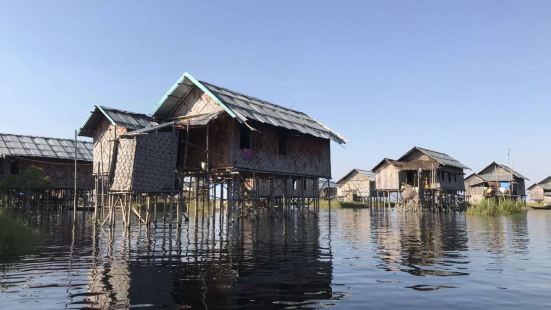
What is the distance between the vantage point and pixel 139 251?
45.8 feet

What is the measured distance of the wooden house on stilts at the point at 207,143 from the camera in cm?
1845

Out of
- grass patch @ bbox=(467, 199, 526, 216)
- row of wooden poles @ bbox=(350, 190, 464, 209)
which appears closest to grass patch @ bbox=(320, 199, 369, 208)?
row of wooden poles @ bbox=(350, 190, 464, 209)

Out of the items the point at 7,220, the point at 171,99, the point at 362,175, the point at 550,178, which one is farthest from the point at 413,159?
the point at 7,220

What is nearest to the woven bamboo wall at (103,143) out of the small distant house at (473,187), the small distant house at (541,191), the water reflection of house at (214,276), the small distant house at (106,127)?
the small distant house at (106,127)

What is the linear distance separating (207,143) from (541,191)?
64.0 m

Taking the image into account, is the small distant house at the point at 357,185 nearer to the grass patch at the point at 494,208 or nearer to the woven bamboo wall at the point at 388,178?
the woven bamboo wall at the point at 388,178

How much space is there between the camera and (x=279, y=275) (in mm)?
9852

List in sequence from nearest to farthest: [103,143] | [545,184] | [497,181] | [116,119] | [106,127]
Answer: [116,119], [106,127], [103,143], [497,181], [545,184]

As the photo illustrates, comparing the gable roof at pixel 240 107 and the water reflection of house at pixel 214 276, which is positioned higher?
the gable roof at pixel 240 107

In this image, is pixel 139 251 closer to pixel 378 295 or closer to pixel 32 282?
pixel 32 282

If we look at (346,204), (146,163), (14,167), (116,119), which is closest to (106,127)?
(116,119)

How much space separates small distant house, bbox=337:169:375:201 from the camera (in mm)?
60384

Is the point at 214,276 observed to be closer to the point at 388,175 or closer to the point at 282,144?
the point at 282,144

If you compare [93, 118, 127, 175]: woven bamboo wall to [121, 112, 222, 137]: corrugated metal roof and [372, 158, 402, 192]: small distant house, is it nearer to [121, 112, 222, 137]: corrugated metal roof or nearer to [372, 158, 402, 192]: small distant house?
[121, 112, 222, 137]: corrugated metal roof
